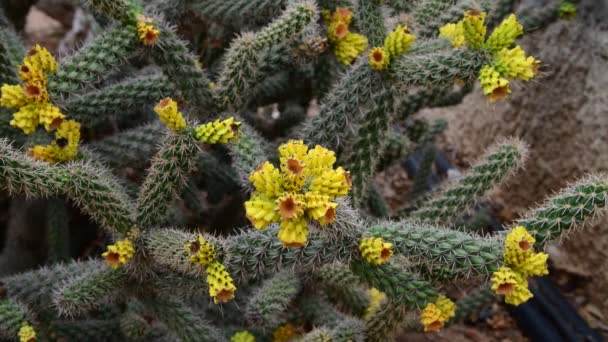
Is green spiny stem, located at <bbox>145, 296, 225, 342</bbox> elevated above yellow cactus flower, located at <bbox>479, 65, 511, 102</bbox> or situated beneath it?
situated beneath

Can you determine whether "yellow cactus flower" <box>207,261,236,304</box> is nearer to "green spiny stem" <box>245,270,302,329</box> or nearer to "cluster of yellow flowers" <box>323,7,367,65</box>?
"green spiny stem" <box>245,270,302,329</box>

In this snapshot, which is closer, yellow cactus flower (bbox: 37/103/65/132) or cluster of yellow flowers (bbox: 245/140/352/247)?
cluster of yellow flowers (bbox: 245/140/352/247)

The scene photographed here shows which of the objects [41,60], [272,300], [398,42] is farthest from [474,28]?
[41,60]

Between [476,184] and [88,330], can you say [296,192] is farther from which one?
[88,330]

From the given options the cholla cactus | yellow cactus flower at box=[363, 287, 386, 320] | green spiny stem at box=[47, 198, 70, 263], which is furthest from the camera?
green spiny stem at box=[47, 198, 70, 263]

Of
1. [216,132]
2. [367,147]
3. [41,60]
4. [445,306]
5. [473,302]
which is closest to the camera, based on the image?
[216,132]

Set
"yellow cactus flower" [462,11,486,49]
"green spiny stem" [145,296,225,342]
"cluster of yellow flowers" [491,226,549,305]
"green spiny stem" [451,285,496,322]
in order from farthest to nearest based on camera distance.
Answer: "green spiny stem" [451,285,496,322]
"green spiny stem" [145,296,225,342]
"yellow cactus flower" [462,11,486,49]
"cluster of yellow flowers" [491,226,549,305]

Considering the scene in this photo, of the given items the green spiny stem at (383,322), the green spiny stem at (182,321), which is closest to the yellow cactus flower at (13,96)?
the green spiny stem at (182,321)

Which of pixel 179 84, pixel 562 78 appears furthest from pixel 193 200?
pixel 562 78

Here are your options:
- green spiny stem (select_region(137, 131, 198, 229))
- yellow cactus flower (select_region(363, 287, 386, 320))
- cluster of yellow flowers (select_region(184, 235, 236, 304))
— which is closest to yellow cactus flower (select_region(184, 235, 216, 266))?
cluster of yellow flowers (select_region(184, 235, 236, 304))
